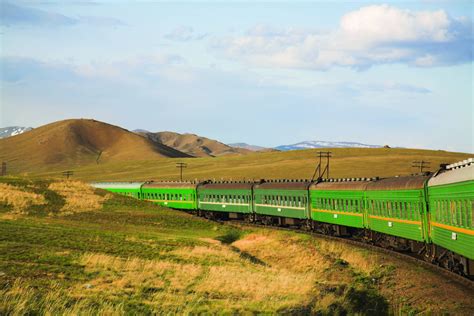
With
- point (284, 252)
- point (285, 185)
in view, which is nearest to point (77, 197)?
point (285, 185)

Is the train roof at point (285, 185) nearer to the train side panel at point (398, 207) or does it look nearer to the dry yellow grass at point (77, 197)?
the train side panel at point (398, 207)

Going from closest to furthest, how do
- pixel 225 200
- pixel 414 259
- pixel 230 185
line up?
pixel 414 259 → pixel 225 200 → pixel 230 185

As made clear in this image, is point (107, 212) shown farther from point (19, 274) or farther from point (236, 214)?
point (19, 274)

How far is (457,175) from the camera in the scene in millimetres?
23656

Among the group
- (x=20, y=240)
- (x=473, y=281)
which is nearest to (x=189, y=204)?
(x=20, y=240)

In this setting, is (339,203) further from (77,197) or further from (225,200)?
(77,197)

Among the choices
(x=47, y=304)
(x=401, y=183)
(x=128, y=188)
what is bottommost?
(x=47, y=304)

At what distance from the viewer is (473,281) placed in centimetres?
2431

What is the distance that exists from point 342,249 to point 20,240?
55.3 feet

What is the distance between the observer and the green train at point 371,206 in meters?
24.2

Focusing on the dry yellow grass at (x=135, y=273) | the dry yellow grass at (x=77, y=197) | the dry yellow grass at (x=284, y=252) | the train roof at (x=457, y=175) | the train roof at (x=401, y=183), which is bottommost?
the dry yellow grass at (x=284, y=252)

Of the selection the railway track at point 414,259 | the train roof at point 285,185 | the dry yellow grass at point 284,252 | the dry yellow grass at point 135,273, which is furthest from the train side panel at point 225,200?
the dry yellow grass at point 135,273

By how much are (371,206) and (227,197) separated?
98.5ft

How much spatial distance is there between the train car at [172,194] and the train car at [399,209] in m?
37.8
